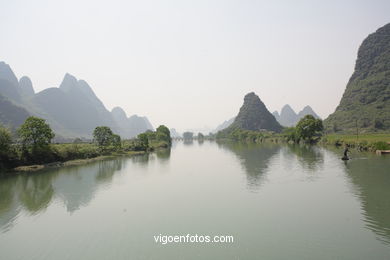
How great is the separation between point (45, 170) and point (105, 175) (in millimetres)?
16410

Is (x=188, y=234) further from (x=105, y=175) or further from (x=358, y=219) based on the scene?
(x=105, y=175)

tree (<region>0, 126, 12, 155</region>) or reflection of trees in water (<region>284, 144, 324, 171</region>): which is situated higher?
tree (<region>0, 126, 12, 155</region>)

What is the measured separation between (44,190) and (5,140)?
84.7 feet

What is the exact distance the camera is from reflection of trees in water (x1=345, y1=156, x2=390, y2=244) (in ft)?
62.8

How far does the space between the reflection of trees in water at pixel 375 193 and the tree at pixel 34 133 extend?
211 feet

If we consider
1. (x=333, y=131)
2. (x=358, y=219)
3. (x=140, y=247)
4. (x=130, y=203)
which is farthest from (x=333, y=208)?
(x=333, y=131)

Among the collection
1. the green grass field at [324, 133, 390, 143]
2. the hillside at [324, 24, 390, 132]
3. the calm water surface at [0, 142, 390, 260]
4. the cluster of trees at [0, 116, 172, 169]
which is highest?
the hillside at [324, 24, 390, 132]

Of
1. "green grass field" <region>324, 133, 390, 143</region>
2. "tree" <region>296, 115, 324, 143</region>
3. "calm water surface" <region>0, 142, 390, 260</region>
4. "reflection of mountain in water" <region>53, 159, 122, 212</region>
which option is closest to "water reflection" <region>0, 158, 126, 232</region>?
"reflection of mountain in water" <region>53, 159, 122, 212</region>

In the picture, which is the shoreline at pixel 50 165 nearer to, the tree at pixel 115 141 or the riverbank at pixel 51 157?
the riverbank at pixel 51 157

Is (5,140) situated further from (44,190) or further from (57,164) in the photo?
(44,190)

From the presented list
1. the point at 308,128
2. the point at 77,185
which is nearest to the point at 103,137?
A: the point at 77,185

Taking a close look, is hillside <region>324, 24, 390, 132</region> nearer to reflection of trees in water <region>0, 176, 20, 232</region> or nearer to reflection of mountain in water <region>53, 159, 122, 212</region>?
reflection of mountain in water <region>53, 159, 122, 212</region>

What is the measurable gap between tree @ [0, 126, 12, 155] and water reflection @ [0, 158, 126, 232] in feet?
29.8

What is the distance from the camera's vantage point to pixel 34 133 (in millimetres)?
59719
